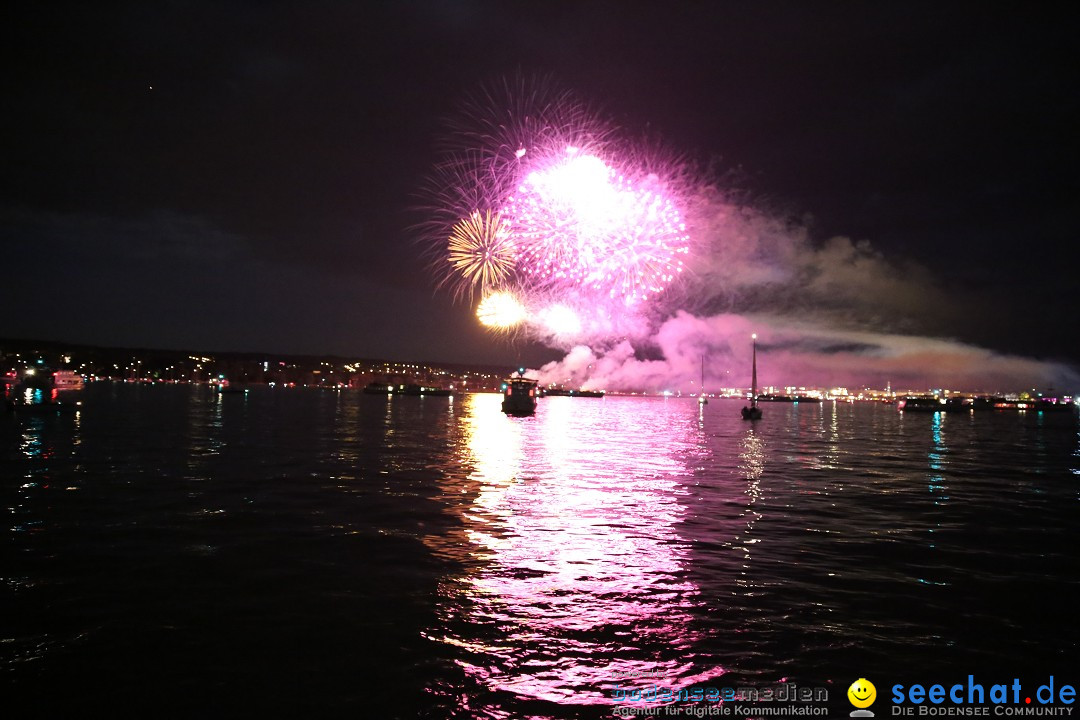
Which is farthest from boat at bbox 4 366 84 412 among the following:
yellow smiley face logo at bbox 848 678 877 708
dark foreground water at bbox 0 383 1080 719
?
yellow smiley face logo at bbox 848 678 877 708

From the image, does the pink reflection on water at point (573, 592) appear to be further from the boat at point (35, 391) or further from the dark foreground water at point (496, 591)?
the boat at point (35, 391)

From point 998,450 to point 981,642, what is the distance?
52012 millimetres

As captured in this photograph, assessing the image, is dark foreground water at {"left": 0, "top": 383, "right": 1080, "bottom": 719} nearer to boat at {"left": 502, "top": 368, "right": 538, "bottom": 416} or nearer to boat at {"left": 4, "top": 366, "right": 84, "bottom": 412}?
boat at {"left": 4, "top": 366, "right": 84, "bottom": 412}

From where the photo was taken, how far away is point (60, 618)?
10.2 m

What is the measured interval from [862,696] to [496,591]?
5948 millimetres

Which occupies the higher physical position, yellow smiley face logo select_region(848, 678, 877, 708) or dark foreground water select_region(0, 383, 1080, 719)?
yellow smiley face logo select_region(848, 678, 877, 708)

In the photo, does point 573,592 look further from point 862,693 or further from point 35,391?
point 35,391

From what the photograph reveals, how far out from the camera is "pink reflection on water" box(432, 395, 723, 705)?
8.48 meters

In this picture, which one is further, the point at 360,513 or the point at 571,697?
the point at 360,513

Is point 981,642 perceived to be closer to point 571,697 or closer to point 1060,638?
point 1060,638

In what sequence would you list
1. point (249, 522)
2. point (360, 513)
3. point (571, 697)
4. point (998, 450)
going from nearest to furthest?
point (571, 697) → point (249, 522) → point (360, 513) → point (998, 450)

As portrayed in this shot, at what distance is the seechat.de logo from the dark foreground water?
0.43 feet

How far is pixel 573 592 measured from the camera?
38.7 ft

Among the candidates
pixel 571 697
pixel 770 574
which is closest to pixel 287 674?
pixel 571 697
